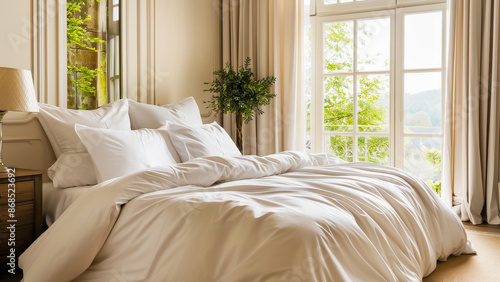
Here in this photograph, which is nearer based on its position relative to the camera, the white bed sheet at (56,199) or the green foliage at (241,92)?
the white bed sheet at (56,199)

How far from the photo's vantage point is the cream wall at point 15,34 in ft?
9.73

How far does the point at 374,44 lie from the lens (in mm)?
4781

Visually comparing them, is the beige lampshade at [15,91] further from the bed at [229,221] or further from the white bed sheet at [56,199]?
the white bed sheet at [56,199]

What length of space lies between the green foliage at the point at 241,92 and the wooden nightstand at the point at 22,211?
2.23 m

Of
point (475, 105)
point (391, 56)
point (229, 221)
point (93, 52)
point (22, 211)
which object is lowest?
point (22, 211)

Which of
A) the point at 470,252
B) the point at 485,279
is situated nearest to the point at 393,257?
the point at 485,279

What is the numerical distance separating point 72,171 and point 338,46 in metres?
3.15

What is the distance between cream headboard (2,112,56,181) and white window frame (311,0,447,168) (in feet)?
9.46

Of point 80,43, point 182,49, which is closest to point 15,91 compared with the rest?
point 80,43

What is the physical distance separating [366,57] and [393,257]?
3056 mm

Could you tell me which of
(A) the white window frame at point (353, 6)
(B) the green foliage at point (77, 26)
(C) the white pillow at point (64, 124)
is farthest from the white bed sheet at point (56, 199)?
(A) the white window frame at point (353, 6)

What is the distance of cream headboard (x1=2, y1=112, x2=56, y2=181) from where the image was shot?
2.92 meters

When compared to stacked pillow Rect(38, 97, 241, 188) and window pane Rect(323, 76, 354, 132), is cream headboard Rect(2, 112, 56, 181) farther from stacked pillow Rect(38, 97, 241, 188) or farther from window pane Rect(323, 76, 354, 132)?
window pane Rect(323, 76, 354, 132)

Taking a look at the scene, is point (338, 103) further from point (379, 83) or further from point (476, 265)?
point (476, 265)
